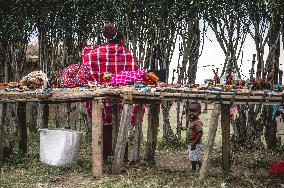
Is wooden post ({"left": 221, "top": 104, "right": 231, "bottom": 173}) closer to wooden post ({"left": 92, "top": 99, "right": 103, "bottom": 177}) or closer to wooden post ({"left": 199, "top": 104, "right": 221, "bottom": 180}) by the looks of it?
wooden post ({"left": 199, "top": 104, "right": 221, "bottom": 180})

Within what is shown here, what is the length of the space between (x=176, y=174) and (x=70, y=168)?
6.55 ft

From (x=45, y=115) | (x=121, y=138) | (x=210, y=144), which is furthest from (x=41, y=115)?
(x=210, y=144)

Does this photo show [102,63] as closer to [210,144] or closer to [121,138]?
[121,138]

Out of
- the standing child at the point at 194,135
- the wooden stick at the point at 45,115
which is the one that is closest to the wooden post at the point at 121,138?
the standing child at the point at 194,135

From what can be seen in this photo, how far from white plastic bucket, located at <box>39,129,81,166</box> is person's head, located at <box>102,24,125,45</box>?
1926 millimetres

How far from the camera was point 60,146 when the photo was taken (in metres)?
7.66

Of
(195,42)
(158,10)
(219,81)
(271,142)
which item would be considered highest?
(158,10)

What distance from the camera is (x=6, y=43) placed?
13648mm

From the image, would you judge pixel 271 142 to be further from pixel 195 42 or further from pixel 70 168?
pixel 70 168

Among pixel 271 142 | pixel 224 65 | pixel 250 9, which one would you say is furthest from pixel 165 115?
pixel 250 9

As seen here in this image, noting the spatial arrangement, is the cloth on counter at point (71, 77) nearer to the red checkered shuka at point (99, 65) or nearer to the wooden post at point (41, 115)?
the red checkered shuka at point (99, 65)

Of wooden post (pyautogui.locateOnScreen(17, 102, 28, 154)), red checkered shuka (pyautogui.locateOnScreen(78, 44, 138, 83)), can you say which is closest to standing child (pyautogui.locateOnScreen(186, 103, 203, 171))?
red checkered shuka (pyautogui.locateOnScreen(78, 44, 138, 83))

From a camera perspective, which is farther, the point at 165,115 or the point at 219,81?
the point at 165,115

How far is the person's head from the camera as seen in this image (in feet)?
25.2
